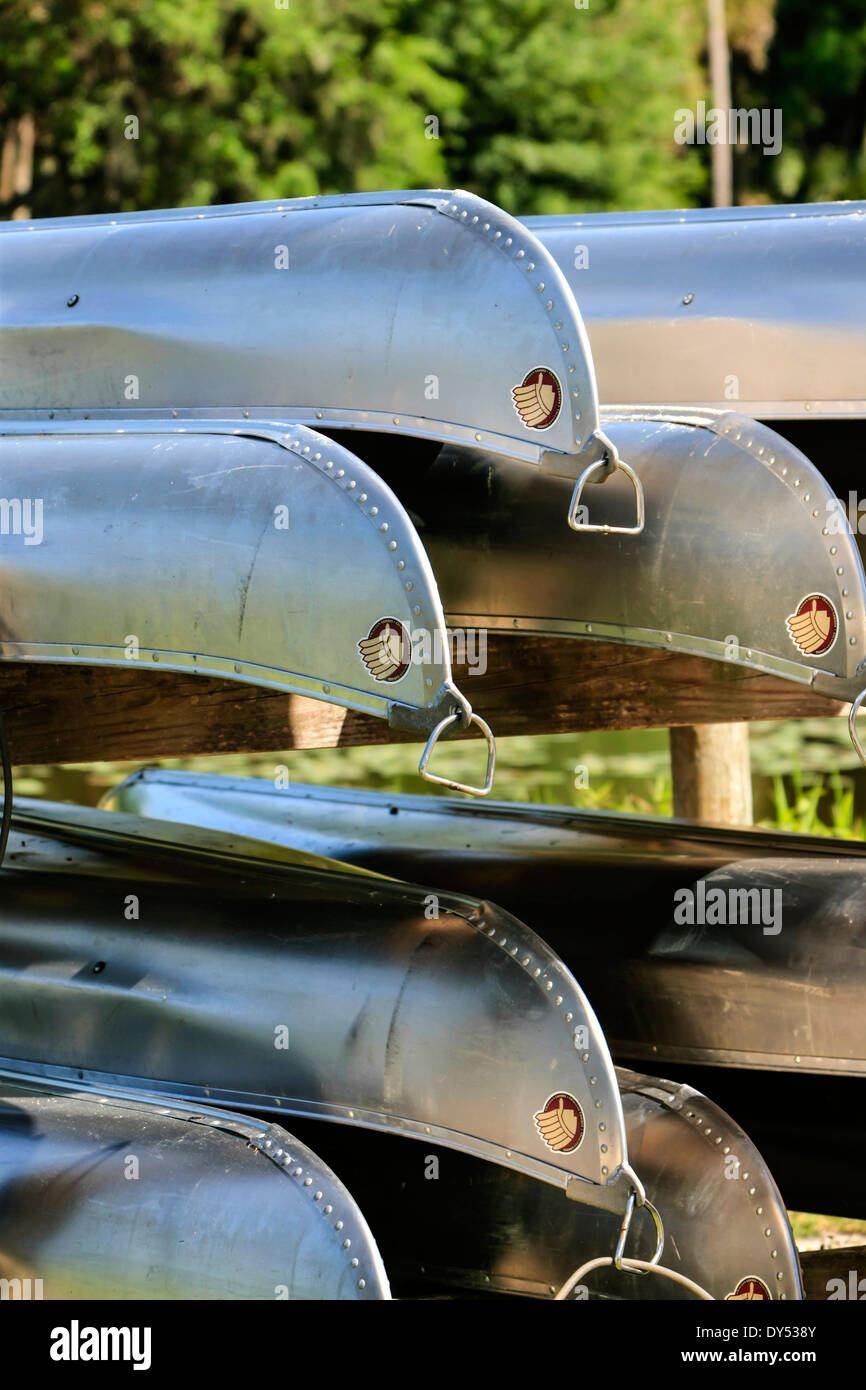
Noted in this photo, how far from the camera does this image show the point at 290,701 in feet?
9.02

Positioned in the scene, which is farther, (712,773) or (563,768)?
(563,768)

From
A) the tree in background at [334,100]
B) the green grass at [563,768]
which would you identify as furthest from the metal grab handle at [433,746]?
the tree in background at [334,100]

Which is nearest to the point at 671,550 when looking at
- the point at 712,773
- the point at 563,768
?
the point at 712,773

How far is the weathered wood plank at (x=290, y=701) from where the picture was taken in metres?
2.75

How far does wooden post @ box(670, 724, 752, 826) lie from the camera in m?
4.62

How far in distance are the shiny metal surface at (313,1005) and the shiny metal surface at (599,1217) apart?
11.8 inches

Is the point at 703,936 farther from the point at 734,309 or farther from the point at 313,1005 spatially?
the point at 734,309

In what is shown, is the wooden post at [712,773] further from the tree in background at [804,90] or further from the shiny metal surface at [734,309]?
the tree in background at [804,90]

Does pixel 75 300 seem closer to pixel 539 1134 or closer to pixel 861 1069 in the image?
pixel 539 1134

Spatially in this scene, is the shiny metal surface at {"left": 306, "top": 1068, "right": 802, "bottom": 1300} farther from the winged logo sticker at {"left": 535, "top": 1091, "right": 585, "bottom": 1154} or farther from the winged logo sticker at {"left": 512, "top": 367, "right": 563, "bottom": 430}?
the winged logo sticker at {"left": 512, "top": 367, "right": 563, "bottom": 430}

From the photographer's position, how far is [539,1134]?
2.34 metres

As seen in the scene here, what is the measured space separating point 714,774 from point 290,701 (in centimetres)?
220

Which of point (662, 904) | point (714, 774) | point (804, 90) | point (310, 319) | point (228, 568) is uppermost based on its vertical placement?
point (804, 90)
